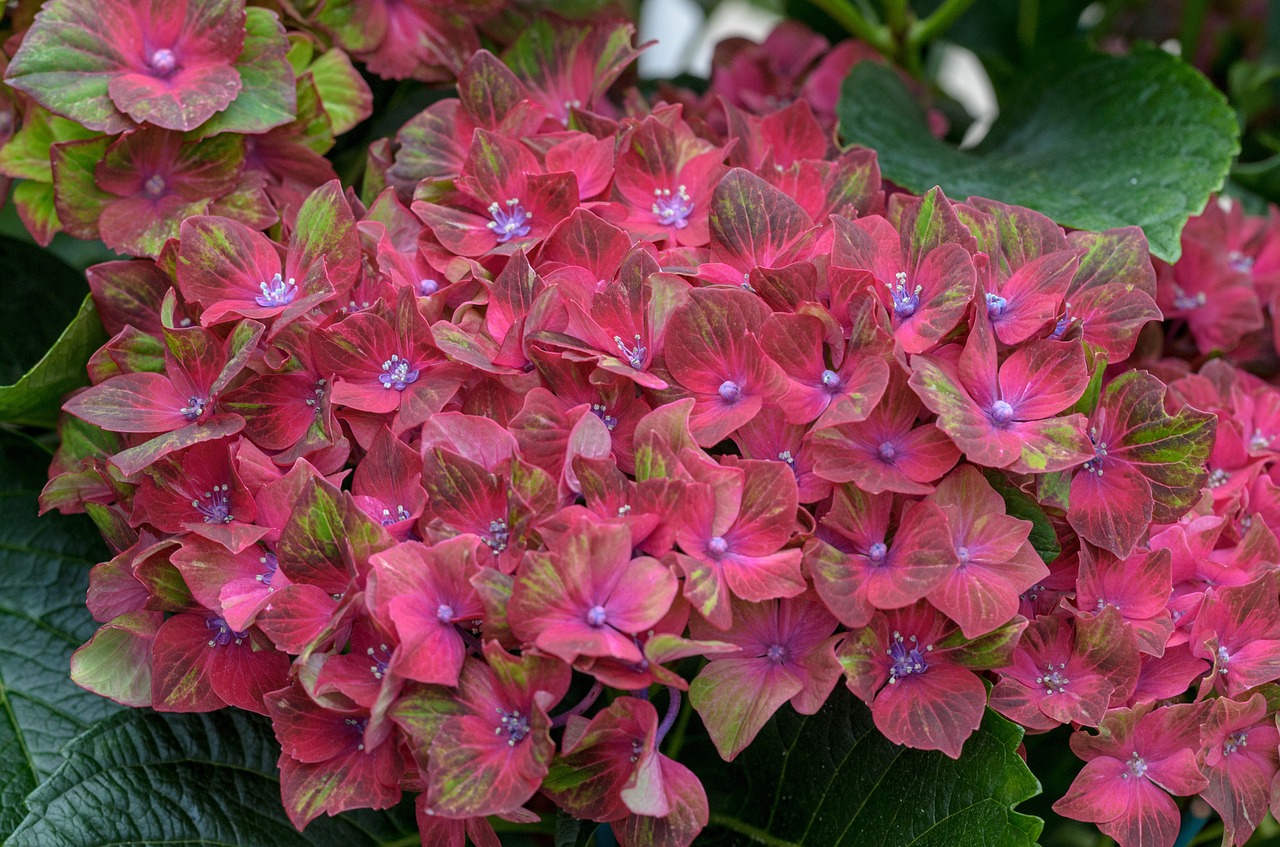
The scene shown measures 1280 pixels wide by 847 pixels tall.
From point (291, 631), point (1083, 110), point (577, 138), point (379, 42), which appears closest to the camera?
point (291, 631)

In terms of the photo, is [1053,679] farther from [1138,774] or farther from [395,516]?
[395,516]

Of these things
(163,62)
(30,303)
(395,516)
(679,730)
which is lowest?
(679,730)

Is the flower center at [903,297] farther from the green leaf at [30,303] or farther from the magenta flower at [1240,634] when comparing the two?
the green leaf at [30,303]

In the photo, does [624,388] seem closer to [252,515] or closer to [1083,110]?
[252,515]

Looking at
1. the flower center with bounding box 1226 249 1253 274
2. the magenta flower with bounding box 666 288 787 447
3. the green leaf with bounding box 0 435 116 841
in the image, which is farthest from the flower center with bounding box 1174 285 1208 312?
the green leaf with bounding box 0 435 116 841

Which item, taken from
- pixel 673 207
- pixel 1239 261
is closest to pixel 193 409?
pixel 673 207

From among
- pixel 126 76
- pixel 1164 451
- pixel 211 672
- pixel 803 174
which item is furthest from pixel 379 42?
pixel 1164 451

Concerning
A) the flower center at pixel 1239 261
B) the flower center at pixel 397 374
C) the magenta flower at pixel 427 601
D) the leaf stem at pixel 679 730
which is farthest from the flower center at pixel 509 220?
the flower center at pixel 1239 261
